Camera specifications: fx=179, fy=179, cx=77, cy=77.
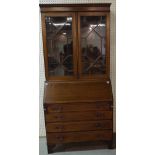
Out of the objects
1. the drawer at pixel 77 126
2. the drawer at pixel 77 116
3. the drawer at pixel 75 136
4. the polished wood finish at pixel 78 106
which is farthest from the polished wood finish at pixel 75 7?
the drawer at pixel 75 136

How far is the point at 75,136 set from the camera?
7.69ft

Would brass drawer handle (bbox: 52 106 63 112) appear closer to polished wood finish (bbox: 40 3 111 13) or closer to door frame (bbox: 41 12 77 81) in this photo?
door frame (bbox: 41 12 77 81)

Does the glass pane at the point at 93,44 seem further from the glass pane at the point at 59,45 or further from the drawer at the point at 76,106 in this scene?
the drawer at the point at 76,106

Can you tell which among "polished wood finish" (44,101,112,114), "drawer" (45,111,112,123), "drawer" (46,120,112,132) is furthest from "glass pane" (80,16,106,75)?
"drawer" (46,120,112,132)

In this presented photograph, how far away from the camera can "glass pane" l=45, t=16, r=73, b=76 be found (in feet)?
7.51

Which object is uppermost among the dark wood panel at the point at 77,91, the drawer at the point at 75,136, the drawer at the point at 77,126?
the dark wood panel at the point at 77,91

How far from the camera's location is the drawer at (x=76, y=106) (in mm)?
2270

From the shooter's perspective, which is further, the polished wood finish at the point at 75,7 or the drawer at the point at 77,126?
the drawer at the point at 77,126

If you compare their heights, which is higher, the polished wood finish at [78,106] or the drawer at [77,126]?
the polished wood finish at [78,106]

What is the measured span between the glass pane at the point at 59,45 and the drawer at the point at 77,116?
538 mm
